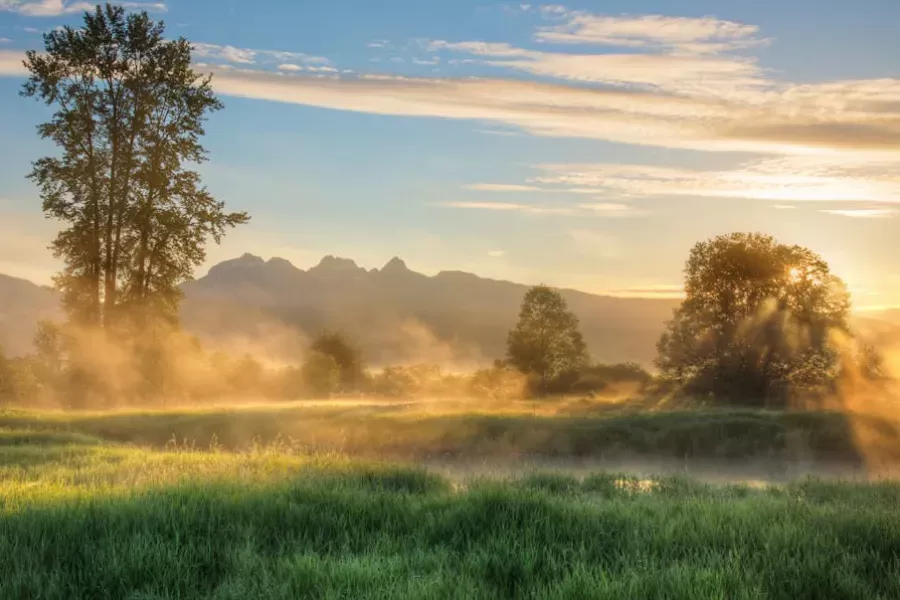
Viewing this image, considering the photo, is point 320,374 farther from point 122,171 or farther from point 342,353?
point 122,171

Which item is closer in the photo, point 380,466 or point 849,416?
point 380,466

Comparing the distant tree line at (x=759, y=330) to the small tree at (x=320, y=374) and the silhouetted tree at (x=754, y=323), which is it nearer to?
the silhouetted tree at (x=754, y=323)

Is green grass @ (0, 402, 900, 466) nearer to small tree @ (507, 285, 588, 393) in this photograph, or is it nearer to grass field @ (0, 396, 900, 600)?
grass field @ (0, 396, 900, 600)

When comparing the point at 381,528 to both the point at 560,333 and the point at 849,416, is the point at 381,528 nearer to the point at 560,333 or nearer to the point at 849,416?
the point at 849,416

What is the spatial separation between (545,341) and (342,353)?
85.8 ft

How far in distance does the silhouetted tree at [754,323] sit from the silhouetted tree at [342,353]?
4100 centimetres

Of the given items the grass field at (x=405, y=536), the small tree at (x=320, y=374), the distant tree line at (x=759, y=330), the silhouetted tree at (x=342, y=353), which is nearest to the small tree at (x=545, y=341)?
the distant tree line at (x=759, y=330)

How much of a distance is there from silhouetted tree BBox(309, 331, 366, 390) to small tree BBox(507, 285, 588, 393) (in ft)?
75.4

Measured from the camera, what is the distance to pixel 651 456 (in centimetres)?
2134

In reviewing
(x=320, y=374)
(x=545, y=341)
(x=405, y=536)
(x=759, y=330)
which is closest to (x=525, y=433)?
(x=405, y=536)

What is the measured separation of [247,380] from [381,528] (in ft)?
241

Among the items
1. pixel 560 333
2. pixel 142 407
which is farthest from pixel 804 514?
pixel 560 333

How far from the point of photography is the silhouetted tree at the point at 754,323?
3650cm

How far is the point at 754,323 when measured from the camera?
3831cm
